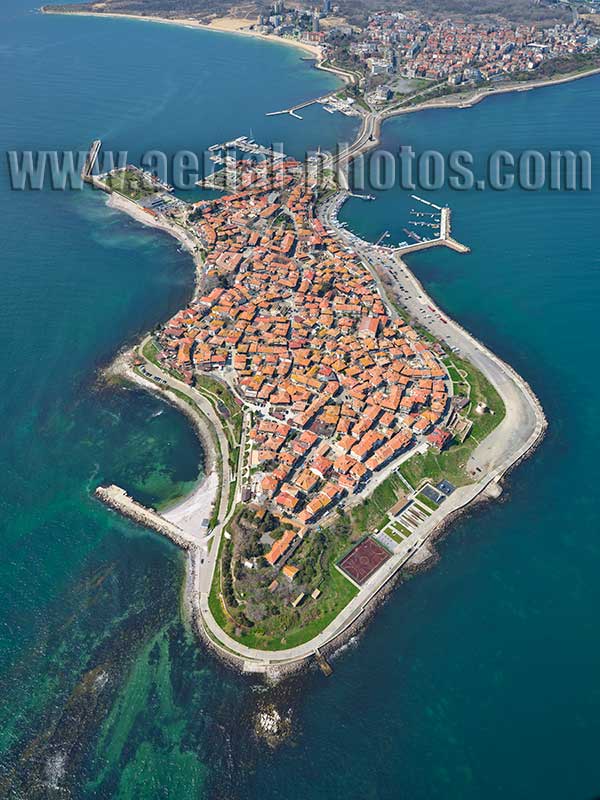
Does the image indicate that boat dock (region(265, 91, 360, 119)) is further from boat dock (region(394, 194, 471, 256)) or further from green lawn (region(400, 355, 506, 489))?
green lawn (region(400, 355, 506, 489))

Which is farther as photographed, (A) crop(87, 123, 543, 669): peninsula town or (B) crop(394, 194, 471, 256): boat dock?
(B) crop(394, 194, 471, 256): boat dock

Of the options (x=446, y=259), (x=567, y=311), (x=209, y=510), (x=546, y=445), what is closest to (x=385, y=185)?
(x=446, y=259)

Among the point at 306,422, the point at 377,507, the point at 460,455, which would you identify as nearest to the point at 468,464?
the point at 460,455

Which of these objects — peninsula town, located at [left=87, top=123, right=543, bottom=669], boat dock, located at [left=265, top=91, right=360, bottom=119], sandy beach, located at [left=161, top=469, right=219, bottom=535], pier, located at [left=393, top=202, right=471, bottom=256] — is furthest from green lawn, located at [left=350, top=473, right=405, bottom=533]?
boat dock, located at [left=265, top=91, right=360, bottom=119]

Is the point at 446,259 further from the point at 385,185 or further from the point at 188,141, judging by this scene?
the point at 188,141

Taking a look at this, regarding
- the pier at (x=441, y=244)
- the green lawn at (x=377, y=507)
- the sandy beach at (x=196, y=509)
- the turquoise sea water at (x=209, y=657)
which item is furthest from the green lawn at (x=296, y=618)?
the pier at (x=441, y=244)

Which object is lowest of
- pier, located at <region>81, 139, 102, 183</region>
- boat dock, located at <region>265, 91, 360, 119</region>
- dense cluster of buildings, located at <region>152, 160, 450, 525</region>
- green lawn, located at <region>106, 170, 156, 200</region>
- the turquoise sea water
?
the turquoise sea water

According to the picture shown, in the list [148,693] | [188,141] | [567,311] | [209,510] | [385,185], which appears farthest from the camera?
[188,141]

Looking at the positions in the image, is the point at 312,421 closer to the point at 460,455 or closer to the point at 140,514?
the point at 460,455
